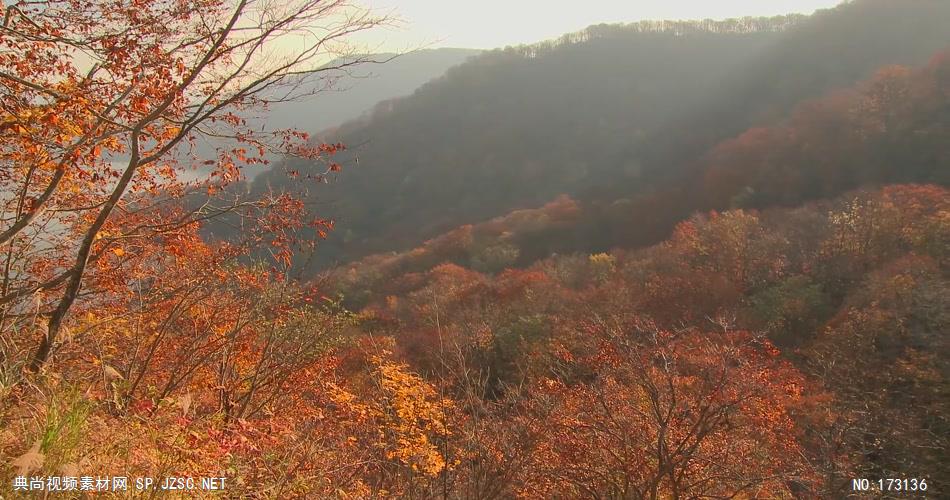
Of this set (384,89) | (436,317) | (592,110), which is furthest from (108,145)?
(384,89)

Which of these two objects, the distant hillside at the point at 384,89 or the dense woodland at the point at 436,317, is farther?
the distant hillside at the point at 384,89

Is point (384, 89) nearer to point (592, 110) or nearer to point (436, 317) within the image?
point (592, 110)

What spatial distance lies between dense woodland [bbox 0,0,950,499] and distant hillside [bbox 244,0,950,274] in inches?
821

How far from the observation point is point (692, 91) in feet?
333

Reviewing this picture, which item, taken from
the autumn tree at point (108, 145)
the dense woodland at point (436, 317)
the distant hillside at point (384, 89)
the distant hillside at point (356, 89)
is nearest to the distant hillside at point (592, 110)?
the distant hillside at point (384, 89)

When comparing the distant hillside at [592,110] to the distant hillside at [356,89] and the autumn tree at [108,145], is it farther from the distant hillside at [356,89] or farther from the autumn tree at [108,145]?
the autumn tree at [108,145]

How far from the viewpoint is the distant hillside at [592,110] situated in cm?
8056

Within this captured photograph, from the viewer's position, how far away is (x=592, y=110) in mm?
107625

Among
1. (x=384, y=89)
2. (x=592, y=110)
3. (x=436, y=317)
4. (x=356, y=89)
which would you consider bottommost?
(x=436, y=317)

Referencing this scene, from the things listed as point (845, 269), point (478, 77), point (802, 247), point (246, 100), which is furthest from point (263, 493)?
point (478, 77)

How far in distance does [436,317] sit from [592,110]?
10592 centimetres

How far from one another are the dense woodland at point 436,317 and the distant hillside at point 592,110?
2084cm

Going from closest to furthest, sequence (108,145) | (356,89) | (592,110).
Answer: (108,145)
(356,89)
(592,110)

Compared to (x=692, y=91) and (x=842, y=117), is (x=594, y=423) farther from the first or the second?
(x=692, y=91)
